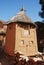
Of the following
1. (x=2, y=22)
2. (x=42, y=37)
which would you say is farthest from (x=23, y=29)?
(x=2, y=22)

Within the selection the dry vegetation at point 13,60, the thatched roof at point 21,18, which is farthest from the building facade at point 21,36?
the dry vegetation at point 13,60

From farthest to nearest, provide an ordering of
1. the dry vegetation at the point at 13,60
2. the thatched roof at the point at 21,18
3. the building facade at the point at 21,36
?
1. the thatched roof at the point at 21,18
2. the building facade at the point at 21,36
3. the dry vegetation at the point at 13,60

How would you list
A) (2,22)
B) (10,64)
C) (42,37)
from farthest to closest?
(2,22) < (42,37) < (10,64)

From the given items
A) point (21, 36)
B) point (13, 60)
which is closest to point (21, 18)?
point (21, 36)

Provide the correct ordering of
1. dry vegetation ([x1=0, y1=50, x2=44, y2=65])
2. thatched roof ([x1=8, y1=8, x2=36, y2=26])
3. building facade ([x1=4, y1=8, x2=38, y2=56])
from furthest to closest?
thatched roof ([x1=8, y1=8, x2=36, y2=26]) < building facade ([x1=4, y1=8, x2=38, y2=56]) < dry vegetation ([x1=0, y1=50, x2=44, y2=65])

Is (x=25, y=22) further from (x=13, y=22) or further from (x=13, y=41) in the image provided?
(x=13, y=41)

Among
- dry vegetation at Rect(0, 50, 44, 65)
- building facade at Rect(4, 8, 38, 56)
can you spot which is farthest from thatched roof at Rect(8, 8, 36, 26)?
dry vegetation at Rect(0, 50, 44, 65)

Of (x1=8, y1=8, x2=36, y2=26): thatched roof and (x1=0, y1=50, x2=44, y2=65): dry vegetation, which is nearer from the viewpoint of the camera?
(x1=0, y1=50, x2=44, y2=65): dry vegetation

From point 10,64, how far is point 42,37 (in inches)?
398

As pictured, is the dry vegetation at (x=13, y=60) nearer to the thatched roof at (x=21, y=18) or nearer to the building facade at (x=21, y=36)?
the building facade at (x=21, y=36)

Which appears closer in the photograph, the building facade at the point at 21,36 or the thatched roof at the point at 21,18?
the building facade at the point at 21,36

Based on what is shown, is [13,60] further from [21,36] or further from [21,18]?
[21,18]

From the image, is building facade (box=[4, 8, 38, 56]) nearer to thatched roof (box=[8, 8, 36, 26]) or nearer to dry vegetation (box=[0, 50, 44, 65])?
thatched roof (box=[8, 8, 36, 26])

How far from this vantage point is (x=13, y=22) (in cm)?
1958
